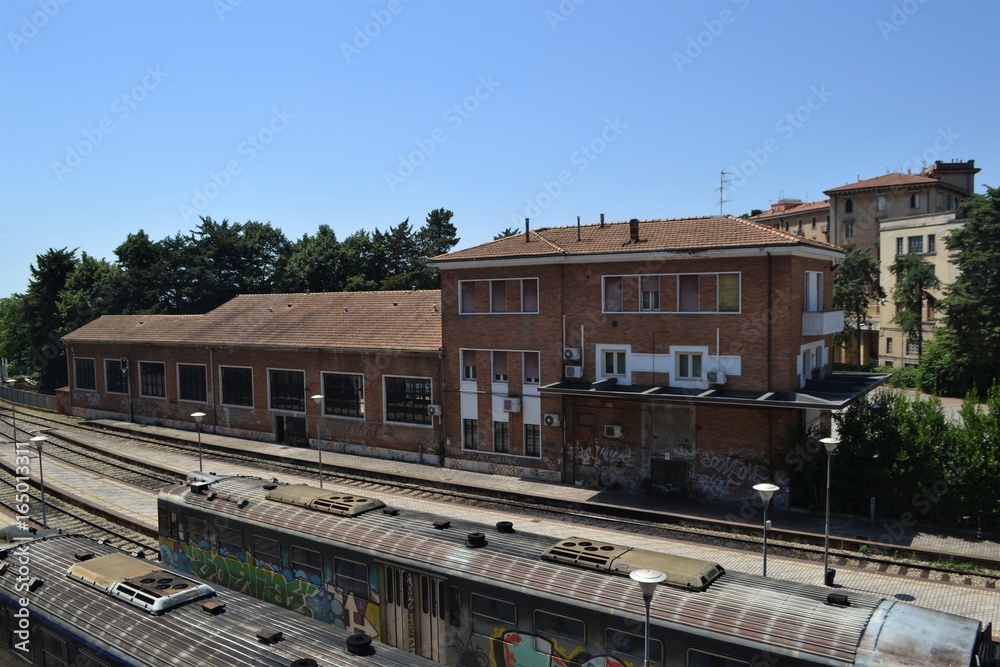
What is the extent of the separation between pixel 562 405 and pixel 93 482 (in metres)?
19.5

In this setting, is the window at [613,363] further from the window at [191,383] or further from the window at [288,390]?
the window at [191,383]

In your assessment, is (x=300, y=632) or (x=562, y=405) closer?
(x=300, y=632)

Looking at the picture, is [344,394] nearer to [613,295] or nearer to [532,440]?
[532,440]

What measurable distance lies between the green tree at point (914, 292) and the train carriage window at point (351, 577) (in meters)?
52.8

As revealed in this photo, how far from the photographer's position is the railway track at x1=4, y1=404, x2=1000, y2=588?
17531mm

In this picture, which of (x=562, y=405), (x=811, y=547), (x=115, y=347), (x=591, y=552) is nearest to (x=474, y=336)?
(x=562, y=405)

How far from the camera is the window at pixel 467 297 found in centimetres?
2915

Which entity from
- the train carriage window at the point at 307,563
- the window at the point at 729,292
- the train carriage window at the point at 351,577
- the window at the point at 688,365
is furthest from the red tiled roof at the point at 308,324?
the train carriage window at the point at 351,577

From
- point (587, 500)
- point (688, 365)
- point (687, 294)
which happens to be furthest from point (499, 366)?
point (687, 294)

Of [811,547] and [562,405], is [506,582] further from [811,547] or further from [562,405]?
[562,405]

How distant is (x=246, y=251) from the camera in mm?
66062

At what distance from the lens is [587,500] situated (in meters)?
24.2

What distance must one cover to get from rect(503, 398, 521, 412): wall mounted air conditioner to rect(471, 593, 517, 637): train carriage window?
1669cm

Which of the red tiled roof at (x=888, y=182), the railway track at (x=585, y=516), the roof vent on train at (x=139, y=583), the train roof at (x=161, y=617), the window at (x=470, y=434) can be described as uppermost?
the red tiled roof at (x=888, y=182)
